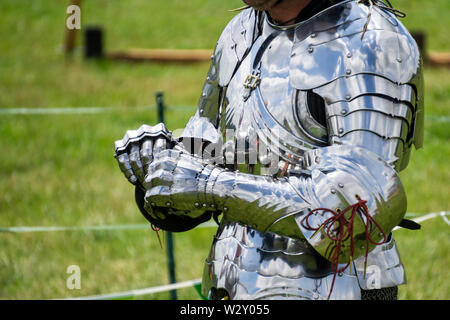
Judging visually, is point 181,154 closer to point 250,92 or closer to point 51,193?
point 250,92

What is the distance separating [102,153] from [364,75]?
5.20 m

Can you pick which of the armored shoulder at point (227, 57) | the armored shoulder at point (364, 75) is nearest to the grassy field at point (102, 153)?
the armored shoulder at point (227, 57)

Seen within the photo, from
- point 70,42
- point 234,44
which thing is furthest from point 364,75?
point 70,42

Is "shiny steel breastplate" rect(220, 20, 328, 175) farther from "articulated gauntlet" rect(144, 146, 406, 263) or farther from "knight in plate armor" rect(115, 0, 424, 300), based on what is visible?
"articulated gauntlet" rect(144, 146, 406, 263)

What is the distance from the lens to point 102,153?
22.8ft

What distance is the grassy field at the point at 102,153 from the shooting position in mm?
4781

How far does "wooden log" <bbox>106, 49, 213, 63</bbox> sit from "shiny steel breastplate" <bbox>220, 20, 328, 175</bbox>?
794 cm

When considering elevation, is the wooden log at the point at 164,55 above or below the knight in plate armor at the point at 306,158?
above

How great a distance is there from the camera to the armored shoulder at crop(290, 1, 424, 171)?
2.00m

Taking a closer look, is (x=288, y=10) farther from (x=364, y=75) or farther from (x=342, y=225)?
(x=342, y=225)

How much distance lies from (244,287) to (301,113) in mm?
568

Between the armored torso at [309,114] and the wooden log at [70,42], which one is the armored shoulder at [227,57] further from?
the wooden log at [70,42]

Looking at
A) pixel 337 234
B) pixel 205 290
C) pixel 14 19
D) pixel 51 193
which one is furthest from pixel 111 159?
pixel 14 19

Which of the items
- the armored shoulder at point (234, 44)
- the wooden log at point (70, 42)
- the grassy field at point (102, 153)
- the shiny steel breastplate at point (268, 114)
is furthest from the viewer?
the wooden log at point (70, 42)
